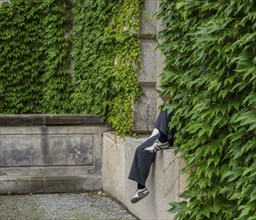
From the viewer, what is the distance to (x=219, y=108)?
4105 mm

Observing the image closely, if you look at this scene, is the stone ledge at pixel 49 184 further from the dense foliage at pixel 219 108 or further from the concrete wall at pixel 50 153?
the dense foliage at pixel 219 108

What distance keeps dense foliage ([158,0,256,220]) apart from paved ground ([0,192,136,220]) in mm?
2734

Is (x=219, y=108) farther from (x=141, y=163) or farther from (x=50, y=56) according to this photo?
(x=50, y=56)

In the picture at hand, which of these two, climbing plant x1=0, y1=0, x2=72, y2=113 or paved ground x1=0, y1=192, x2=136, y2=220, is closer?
paved ground x1=0, y1=192, x2=136, y2=220

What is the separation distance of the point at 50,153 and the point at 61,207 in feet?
4.18

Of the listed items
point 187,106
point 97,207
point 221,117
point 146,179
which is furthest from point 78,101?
point 221,117

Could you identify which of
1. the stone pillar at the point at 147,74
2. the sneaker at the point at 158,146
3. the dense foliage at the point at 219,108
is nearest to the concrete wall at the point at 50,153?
the stone pillar at the point at 147,74

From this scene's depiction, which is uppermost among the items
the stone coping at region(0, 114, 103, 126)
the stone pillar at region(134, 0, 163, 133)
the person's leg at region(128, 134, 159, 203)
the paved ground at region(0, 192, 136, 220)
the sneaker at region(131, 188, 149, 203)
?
the stone pillar at region(134, 0, 163, 133)

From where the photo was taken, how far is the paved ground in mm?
7312

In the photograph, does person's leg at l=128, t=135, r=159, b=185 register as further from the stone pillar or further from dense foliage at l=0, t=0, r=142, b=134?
dense foliage at l=0, t=0, r=142, b=134

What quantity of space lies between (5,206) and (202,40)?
4590 mm

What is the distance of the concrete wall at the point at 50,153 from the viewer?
8.93m

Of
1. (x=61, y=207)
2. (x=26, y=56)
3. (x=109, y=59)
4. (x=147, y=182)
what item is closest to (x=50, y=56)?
(x=26, y=56)

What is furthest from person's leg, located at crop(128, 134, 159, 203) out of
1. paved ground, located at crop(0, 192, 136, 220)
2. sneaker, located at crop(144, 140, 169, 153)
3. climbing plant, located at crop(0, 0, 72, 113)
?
climbing plant, located at crop(0, 0, 72, 113)
